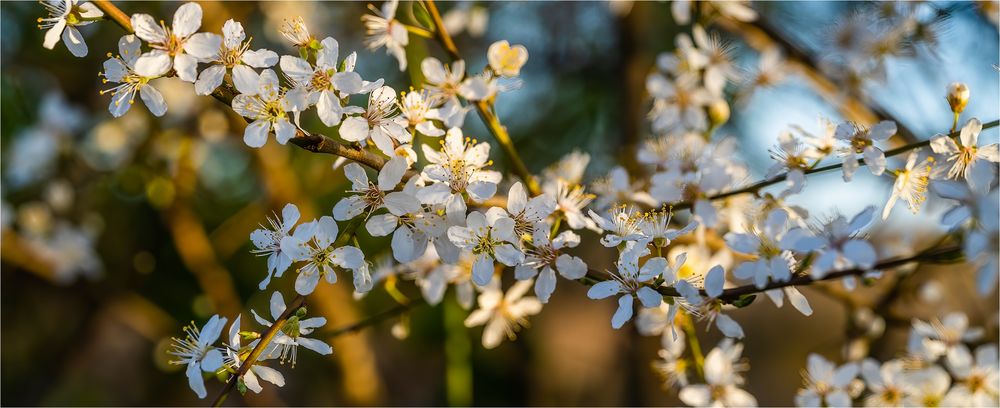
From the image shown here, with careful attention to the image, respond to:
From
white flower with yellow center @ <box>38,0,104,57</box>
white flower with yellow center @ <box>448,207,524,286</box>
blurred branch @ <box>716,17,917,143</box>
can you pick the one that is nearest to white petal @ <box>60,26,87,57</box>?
white flower with yellow center @ <box>38,0,104,57</box>

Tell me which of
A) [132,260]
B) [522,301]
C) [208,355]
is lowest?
[132,260]

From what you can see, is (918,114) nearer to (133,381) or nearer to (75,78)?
(75,78)

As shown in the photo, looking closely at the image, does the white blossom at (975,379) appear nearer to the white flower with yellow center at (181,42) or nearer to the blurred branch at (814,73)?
the blurred branch at (814,73)

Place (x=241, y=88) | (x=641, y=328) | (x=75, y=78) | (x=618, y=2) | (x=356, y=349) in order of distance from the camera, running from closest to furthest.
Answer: (x=241, y=88) < (x=641, y=328) < (x=618, y=2) < (x=356, y=349) < (x=75, y=78)

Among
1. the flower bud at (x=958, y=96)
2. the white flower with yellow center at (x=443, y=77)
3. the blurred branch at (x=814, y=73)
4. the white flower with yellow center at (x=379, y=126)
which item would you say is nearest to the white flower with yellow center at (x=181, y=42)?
the white flower with yellow center at (x=379, y=126)

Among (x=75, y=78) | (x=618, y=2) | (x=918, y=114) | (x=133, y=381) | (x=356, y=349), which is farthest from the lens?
(x=133, y=381)

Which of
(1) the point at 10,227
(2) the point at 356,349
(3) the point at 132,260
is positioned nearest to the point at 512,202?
(2) the point at 356,349
